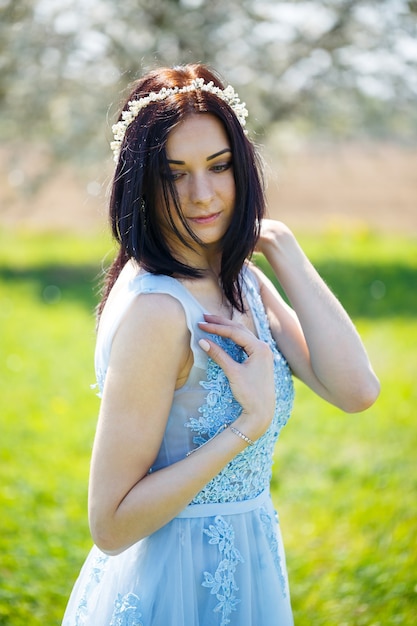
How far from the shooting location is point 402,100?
1154 centimetres

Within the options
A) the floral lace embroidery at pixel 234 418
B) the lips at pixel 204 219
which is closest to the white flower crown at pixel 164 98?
the lips at pixel 204 219

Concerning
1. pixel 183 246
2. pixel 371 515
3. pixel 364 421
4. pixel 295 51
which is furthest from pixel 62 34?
pixel 183 246

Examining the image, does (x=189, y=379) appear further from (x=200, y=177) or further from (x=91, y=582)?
(x=91, y=582)

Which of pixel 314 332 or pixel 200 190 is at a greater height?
pixel 200 190

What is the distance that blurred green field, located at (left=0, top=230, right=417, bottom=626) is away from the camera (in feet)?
10.4

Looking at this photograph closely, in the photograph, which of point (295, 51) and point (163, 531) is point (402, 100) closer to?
point (295, 51)

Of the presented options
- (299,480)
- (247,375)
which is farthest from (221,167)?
(299,480)

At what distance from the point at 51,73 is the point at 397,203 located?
1272 cm

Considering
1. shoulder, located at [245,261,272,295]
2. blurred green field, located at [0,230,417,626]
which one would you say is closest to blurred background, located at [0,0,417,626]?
blurred green field, located at [0,230,417,626]

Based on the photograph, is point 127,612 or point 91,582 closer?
point 127,612

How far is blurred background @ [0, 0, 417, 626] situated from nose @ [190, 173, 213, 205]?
16.6 inches

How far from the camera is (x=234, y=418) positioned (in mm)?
1715

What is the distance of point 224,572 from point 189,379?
1.68ft

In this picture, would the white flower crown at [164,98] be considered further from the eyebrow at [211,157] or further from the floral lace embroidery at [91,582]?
the floral lace embroidery at [91,582]
